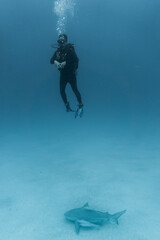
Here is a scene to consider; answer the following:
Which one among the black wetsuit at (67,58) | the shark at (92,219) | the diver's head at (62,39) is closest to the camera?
the shark at (92,219)

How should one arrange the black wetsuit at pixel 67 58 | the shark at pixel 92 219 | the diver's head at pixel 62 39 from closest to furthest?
the shark at pixel 92 219
the diver's head at pixel 62 39
the black wetsuit at pixel 67 58

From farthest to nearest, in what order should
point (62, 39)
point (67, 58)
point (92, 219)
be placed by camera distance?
point (67, 58) → point (62, 39) → point (92, 219)

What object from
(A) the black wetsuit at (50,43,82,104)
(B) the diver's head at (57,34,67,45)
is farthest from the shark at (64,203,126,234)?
(B) the diver's head at (57,34,67,45)

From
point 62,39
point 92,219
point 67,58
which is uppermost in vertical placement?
point 62,39

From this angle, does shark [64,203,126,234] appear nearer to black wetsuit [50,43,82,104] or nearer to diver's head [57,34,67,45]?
black wetsuit [50,43,82,104]

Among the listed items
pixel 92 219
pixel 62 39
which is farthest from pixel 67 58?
pixel 92 219

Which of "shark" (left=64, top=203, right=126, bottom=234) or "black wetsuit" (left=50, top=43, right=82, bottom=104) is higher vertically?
"black wetsuit" (left=50, top=43, right=82, bottom=104)

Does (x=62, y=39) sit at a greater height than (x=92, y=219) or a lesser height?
greater

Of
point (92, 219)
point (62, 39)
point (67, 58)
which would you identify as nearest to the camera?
point (92, 219)

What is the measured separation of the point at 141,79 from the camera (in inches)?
2638

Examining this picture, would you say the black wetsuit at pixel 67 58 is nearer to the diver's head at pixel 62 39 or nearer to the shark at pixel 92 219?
the diver's head at pixel 62 39

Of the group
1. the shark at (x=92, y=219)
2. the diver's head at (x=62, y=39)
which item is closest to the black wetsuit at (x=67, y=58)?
the diver's head at (x=62, y=39)

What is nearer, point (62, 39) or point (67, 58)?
point (62, 39)

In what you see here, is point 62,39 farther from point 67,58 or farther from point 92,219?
point 92,219
